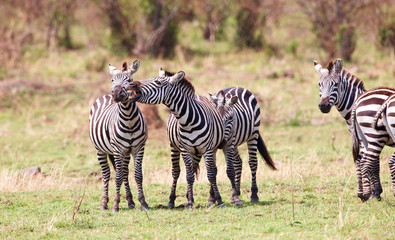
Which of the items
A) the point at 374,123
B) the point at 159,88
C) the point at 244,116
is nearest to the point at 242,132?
the point at 244,116

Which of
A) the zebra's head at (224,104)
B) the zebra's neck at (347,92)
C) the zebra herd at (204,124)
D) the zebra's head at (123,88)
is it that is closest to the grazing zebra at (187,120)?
the zebra herd at (204,124)

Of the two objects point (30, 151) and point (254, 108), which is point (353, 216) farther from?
point (30, 151)

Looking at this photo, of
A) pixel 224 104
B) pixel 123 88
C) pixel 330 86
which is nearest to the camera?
pixel 123 88

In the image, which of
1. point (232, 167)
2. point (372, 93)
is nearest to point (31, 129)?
point (232, 167)

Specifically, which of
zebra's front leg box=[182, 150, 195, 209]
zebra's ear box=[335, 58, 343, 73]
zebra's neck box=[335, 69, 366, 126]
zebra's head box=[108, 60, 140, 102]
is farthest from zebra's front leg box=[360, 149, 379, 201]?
zebra's head box=[108, 60, 140, 102]

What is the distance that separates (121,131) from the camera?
782 cm

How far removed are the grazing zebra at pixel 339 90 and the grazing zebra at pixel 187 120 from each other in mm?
1640

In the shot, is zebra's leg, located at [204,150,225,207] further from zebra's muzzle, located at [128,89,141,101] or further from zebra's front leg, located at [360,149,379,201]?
zebra's front leg, located at [360,149,379,201]

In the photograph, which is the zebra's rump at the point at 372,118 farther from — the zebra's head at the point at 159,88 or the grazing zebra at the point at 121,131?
the grazing zebra at the point at 121,131

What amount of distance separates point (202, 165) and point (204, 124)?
3.82 meters

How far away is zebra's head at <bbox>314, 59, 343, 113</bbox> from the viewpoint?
8.27 m

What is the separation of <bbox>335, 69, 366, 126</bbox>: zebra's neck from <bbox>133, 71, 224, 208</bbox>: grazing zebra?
6.30ft

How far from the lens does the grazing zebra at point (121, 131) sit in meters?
7.45

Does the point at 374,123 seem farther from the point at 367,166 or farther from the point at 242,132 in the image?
the point at 242,132
